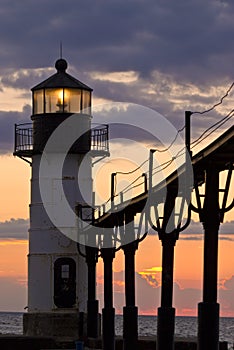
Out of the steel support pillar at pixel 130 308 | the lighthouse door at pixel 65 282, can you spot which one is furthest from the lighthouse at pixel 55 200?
the steel support pillar at pixel 130 308

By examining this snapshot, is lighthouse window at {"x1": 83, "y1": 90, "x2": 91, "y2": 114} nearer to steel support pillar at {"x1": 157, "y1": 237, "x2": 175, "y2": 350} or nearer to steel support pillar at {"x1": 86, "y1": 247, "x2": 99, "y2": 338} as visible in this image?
steel support pillar at {"x1": 86, "y1": 247, "x2": 99, "y2": 338}

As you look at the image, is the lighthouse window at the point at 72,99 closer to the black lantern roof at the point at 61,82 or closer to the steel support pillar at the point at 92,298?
the black lantern roof at the point at 61,82

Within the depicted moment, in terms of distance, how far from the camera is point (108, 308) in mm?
34406

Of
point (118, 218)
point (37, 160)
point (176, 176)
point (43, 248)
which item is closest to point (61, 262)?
point (43, 248)

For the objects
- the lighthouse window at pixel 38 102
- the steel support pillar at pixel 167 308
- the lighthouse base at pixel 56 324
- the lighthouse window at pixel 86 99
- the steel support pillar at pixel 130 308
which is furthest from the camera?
the lighthouse window at pixel 86 99

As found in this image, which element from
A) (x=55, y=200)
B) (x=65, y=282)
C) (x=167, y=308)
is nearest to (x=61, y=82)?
(x=55, y=200)

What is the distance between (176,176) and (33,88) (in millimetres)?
20555

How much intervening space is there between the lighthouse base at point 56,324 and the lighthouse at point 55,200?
152 mm

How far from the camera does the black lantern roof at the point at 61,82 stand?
42.1 metres

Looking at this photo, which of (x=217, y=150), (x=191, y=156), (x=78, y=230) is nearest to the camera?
(x=217, y=150)

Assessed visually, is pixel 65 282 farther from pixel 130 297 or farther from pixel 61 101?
pixel 130 297

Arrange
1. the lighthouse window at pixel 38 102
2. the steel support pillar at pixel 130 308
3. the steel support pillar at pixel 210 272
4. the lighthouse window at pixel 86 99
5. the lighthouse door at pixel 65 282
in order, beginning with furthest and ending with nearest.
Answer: the lighthouse window at pixel 86 99, the lighthouse window at pixel 38 102, the lighthouse door at pixel 65 282, the steel support pillar at pixel 130 308, the steel support pillar at pixel 210 272

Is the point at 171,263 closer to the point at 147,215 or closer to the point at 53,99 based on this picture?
the point at 147,215

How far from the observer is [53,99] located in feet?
138
